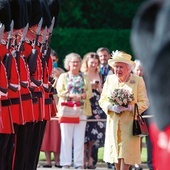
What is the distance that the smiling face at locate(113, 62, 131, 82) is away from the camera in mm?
10320

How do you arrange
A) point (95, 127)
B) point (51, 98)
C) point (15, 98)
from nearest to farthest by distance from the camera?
point (15, 98), point (51, 98), point (95, 127)

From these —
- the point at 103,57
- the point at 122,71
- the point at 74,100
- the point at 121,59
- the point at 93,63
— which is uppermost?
the point at 103,57

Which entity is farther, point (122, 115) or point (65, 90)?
point (65, 90)

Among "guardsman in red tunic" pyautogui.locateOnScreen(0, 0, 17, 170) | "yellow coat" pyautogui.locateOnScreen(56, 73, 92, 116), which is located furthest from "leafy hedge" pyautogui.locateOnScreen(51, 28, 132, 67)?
"guardsman in red tunic" pyautogui.locateOnScreen(0, 0, 17, 170)

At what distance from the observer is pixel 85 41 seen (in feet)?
92.3

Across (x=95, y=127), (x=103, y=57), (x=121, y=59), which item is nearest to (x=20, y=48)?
(x=121, y=59)

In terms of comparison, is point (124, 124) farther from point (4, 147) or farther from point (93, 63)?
point (93, 63)

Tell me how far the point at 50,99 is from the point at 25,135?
88 cm

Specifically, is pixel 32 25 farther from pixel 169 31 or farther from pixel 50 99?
pixel 169 31

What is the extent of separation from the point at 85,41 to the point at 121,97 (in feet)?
59.3

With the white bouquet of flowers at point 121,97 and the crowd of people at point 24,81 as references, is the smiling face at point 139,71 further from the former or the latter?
the crowd of people at point 24,81

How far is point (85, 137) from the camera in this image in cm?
1365

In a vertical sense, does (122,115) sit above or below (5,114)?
above

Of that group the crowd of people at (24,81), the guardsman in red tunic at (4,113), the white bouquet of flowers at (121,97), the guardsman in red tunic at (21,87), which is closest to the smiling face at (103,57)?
the white bouquet of flowers at (121,97)
